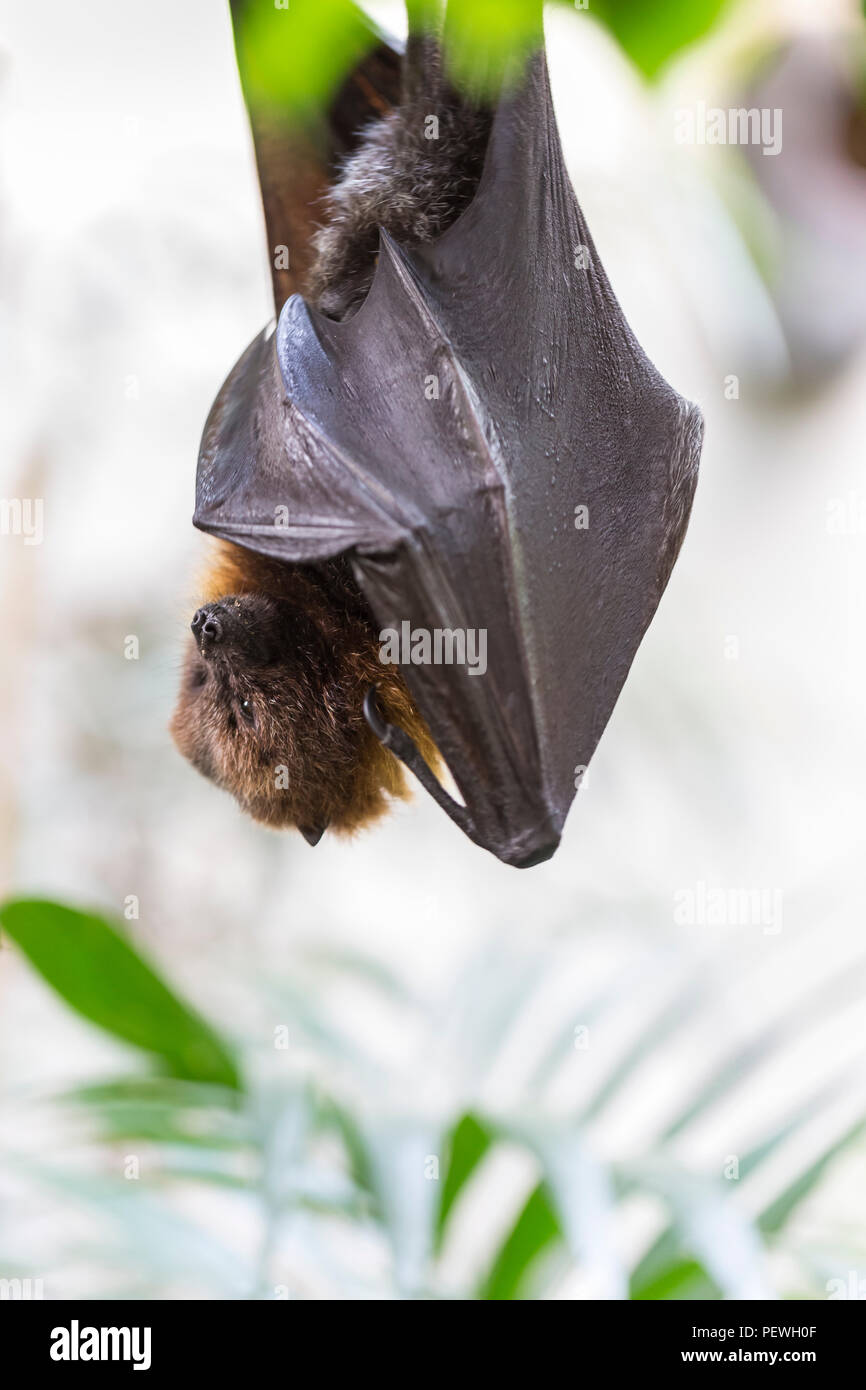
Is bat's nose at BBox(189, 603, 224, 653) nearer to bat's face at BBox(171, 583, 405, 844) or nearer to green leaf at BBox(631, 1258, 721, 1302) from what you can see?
bat's face at BBox(171, 583, 405, 844)

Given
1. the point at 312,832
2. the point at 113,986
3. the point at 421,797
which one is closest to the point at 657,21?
the point at 312,832

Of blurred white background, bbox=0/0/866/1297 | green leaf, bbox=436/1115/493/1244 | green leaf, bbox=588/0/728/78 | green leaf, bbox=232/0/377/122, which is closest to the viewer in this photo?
green leaf, bbox=588/0/728/78

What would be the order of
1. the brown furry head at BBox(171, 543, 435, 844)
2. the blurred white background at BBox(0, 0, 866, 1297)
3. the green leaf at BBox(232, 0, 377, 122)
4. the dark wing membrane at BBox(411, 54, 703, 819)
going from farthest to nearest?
the blurred white background at BBox(0, 0, 866, 1297) < the brown furry head at BBox(171, 543, 435, 844) < the dark wing membrane at BBox(411, 54, 703, 819) < the green leaf at BBox(232, 0, 377, 122)

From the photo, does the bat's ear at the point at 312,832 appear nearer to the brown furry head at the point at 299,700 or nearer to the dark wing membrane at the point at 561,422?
the brown furry head at the point at 299,700

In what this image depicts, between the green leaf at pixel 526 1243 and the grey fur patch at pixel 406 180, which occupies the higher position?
the grey fur patch at pixel 406 180

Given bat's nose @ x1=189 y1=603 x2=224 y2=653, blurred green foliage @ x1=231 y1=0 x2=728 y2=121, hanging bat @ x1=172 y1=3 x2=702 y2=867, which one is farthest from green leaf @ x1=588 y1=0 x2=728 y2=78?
bat's nose @ x1=189 y1=603 x2=224 y2=653

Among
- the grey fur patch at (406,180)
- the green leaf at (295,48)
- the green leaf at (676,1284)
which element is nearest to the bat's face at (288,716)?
the grey fur patch at (406,180)

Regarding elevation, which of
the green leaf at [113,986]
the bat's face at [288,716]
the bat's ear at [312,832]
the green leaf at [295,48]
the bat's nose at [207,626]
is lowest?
the green leaf at [113,986]

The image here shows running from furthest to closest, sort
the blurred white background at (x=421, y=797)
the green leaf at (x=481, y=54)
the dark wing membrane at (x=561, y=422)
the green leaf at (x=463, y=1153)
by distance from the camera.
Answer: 1. the blurred white background at (x=421, y=797)
2. the green leaf at (x=463, y=1153)
3. the dark wing membrane at (x=561, y=422)
4. the green leaf at (x=481, y=54)
